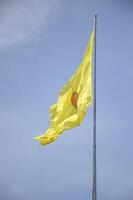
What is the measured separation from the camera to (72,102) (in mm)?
38406

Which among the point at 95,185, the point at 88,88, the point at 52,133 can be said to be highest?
the point at 88,88

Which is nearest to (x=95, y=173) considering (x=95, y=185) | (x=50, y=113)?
(x=95, y=185)

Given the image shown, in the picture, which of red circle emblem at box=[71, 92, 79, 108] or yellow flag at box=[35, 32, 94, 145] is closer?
yellow flag at box=[35, 32, 94, 145]

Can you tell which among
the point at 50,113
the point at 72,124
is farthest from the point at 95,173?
the point at 50,113

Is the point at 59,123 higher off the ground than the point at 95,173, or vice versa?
the point at 59,123

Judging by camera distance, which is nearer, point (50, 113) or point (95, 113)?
point (95, 113)

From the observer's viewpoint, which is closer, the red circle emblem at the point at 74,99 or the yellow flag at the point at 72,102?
the yellow flag at the point at 72,102

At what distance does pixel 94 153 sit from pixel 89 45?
667cm

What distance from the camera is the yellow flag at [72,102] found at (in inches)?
1448

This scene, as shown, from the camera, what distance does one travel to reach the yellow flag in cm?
3678

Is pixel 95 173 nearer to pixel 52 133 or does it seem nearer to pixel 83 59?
pixel 52 133

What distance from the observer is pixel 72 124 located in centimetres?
3666

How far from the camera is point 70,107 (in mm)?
38656

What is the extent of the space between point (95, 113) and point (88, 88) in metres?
1.49
